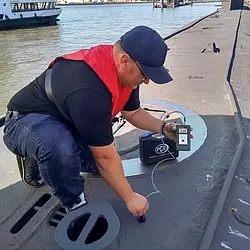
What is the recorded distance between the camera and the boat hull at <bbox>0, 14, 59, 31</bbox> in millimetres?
21453

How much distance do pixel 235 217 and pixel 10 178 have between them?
49.3 inches

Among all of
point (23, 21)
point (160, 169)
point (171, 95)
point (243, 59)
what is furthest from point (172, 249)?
point (23, 21)

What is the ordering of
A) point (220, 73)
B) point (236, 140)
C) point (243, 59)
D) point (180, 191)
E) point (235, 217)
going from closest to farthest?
point (235, 217) → point (180, 191) → point (236, 140) → point (220, 73) → point (243, 59)

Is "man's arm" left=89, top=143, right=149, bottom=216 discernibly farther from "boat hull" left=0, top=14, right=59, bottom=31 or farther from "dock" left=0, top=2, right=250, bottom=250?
"boat hull" left=0, top=14, right=59, bottom=31

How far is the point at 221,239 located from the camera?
54.3 inches

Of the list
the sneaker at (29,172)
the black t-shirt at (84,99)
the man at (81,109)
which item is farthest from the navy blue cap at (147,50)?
the sneaker at (29,172)

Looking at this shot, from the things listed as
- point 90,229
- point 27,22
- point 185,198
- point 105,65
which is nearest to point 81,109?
point 105,65

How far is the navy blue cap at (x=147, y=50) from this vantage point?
1.26 meters

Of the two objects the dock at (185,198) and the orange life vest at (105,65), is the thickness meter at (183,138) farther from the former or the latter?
the orange life vest at (105,65)

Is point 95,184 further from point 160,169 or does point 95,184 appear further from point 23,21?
point 23,21

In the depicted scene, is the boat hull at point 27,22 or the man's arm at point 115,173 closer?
the man's arm at point 115,173

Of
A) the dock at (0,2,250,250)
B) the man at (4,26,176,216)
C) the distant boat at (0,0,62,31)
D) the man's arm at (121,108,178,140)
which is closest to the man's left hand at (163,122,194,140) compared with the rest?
the man's arm at (121,108,178,140)

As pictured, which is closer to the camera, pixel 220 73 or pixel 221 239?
pixel 221 239

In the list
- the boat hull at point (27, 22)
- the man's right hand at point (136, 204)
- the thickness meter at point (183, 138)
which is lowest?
the boat hull at point (27, 22)
